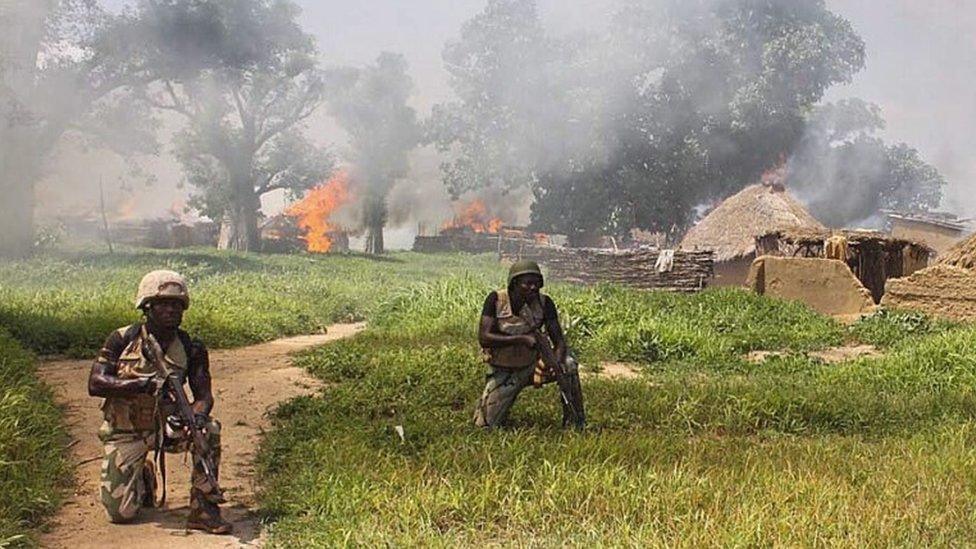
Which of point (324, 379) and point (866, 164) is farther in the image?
point (866, 164)

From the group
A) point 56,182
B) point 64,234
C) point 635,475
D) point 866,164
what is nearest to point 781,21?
point 866,164

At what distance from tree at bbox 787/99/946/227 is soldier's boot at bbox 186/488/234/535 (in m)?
37.2

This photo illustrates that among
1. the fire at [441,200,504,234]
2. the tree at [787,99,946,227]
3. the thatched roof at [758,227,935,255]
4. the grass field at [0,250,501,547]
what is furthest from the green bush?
the fire at [441,200,504,234]

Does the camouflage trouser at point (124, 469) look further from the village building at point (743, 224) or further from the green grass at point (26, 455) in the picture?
the village building at point (743, 224)

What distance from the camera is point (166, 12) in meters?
26.4

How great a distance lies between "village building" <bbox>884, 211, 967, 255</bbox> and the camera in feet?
90.3

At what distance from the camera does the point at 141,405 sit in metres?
4.80

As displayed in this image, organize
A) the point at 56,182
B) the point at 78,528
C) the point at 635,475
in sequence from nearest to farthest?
1. the point at 78,528
2. the point at 635,475
3. the point at 56,182

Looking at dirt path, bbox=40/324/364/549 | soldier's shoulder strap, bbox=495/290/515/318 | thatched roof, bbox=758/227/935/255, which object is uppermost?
thatched roof, bbox=758/227/935/255

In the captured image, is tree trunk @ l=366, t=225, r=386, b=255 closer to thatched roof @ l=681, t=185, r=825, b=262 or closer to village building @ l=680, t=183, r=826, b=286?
thatched roof @ l=681, t=185, r=825, b=262

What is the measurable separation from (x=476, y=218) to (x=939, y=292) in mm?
39514

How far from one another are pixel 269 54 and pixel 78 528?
2759 centimetres

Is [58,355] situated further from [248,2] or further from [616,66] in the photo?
[616,66]

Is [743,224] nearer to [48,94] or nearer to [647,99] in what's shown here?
[647,99]
